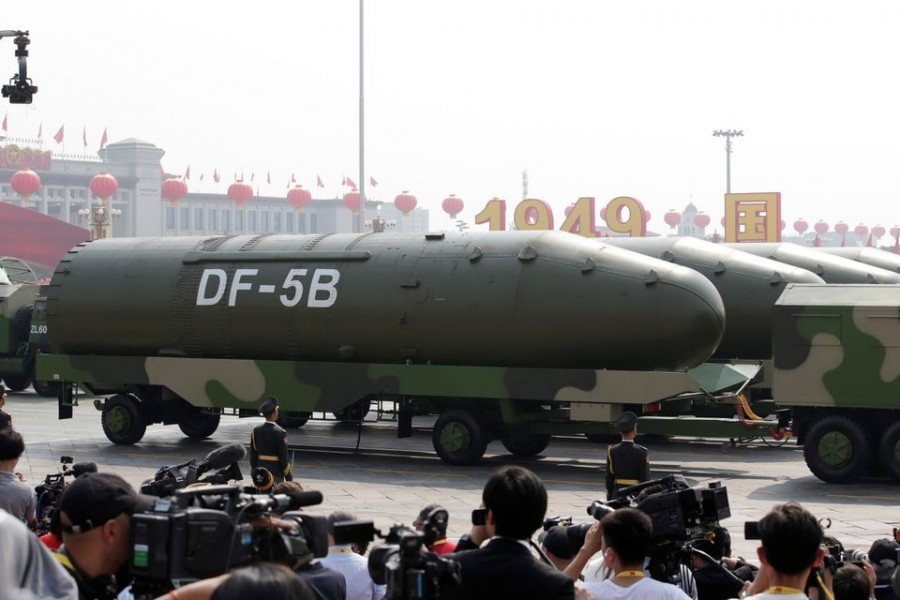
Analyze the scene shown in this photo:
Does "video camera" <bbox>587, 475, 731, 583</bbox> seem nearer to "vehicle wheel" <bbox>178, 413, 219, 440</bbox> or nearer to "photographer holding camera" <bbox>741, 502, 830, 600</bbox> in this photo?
"photographer holding camera" <bbox>741, 502, 830, 600</bbox>

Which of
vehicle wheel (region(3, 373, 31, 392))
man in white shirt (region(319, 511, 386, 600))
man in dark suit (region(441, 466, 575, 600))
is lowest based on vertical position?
→ vehicle wheel (region(3, 373, 31, 392))

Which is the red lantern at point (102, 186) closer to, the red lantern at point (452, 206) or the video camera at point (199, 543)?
the red lantern at point (452, 206)

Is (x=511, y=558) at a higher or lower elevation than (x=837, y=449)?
higher

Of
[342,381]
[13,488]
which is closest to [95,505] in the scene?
[13,488]

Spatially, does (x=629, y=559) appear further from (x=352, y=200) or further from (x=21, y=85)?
(x=352, y=200)

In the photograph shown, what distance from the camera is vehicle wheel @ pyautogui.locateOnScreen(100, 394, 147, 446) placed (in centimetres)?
2353

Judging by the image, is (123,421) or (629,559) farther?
(123,421)

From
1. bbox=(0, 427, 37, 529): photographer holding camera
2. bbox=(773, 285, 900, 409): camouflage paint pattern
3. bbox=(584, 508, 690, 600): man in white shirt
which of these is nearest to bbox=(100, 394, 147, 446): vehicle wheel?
bbox=(773, 285, 900, 409): camouflage paint pattern

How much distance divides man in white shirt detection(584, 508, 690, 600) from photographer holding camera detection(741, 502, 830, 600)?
0.65 meters

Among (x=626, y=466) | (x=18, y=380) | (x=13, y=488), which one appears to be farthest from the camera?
(x=18, y=380)

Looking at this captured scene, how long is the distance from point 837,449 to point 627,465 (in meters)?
6.37

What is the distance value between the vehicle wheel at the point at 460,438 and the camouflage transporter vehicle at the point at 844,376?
432cm

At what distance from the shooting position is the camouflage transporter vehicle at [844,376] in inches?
744

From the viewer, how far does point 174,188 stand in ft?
396
